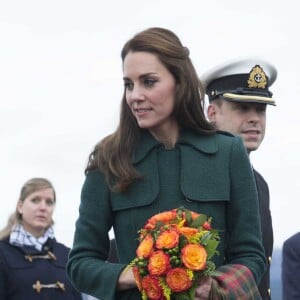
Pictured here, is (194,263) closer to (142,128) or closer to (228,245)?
(228,245)

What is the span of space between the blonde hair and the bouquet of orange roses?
5904 mm

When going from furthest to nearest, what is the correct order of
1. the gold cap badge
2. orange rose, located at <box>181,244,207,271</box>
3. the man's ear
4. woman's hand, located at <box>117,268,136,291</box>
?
the gold cap badge
the man's ear
woman's hand, located at <box>117,268,136,291</box>
orange rose, located at <box>181,244,207,271</box>

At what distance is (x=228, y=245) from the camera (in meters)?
3.96

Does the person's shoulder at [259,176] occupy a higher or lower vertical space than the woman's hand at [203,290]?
higher

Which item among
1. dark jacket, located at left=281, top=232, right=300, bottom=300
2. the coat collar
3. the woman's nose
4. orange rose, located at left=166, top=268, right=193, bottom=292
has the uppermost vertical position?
the woman's nose

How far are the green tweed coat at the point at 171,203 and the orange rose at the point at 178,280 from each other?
0.37 meters

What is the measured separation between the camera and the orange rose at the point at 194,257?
3.51 meters

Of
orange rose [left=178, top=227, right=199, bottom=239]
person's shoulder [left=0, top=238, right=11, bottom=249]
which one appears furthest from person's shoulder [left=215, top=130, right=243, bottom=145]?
person's shoulder [left=0, top=238, right=11, bottom=249]

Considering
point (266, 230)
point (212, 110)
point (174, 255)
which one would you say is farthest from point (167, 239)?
point (212, 110)

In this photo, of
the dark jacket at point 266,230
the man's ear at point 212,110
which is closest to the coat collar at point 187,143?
the dark jacket at point 266,230

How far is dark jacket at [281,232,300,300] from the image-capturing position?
6.07 meters

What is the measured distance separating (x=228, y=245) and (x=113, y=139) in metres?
0.59

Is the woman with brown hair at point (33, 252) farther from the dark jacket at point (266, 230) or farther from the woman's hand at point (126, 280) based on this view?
the woman's hand at point (126, 280)

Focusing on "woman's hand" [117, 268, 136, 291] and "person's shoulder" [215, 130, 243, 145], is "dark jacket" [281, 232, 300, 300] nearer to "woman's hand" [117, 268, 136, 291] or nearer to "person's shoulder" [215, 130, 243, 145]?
"person's shoulder" [215, 130, 243, 145]
